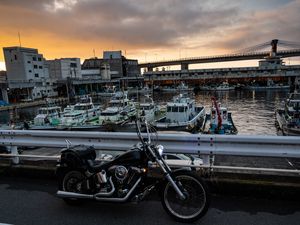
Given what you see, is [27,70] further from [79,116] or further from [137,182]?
[137,182]

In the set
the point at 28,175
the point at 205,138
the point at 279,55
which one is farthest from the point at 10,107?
the point at 279,55

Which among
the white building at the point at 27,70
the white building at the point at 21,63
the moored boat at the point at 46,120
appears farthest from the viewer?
the white building at the point at 21,63

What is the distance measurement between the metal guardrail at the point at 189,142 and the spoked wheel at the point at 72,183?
757 mm

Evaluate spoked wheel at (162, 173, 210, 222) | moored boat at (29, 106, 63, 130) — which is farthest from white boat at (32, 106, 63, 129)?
spoked wheel at (162, 173, 210, 222)

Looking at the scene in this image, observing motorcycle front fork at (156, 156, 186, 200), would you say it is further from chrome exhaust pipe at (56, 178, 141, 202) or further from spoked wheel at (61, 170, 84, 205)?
spoked wheel at (61, 170, 84, 205)

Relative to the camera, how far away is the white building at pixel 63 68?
317 feet

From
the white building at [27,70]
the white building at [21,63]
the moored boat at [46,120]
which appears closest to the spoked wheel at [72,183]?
the moored boat at [46,120]

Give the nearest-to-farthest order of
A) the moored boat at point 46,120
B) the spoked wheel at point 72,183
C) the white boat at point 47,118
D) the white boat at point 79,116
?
the spoked wheel at point 72,183 < the moored boat at point 46,120 < the white boat at point 79,116 < the white boat at point 47,118

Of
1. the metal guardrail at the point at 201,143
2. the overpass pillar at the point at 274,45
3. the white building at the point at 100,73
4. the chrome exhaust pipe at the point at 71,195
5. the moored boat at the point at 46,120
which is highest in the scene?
the overpass pillar at the point at 274,45

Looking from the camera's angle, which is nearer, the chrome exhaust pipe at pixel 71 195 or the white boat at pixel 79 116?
the chrome exhaust pipe at pixel 71 195

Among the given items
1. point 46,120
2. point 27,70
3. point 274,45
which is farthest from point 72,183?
point 274,45

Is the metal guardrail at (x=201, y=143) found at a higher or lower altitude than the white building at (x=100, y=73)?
lower

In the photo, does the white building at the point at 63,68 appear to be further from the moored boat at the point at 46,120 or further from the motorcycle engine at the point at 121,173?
the motorcycle engine at the point at 121,173

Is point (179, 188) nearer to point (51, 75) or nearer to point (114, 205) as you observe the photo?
point (114, 205)
